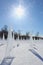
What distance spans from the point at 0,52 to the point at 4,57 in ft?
0.96

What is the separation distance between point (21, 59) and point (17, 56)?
13cm

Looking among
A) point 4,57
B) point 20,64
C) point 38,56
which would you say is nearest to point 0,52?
point 4,57

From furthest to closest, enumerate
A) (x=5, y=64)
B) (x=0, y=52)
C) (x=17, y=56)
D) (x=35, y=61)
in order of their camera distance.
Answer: (x=0, y=52), (x=17, y=56), (x=35, y=61), (x=5, y=64)

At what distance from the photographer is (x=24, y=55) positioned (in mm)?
2359

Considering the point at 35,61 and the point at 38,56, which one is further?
the point at 38,56

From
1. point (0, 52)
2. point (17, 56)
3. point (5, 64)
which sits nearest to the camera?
point (5, 64)

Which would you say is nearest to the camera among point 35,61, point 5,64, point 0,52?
point 5,64

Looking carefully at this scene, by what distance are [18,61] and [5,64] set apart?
0.78 ft

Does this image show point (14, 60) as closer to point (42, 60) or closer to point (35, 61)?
point (35, 61)

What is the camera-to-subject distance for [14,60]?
2078mm

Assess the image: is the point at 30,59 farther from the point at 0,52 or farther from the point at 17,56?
the point at 0,52

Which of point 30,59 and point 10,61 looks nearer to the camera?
point 10,61

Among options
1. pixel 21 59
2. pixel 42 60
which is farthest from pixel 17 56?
pixel 42 60

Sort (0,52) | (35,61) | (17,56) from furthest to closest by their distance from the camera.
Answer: (0,52) < (17,56) < (35,61)
